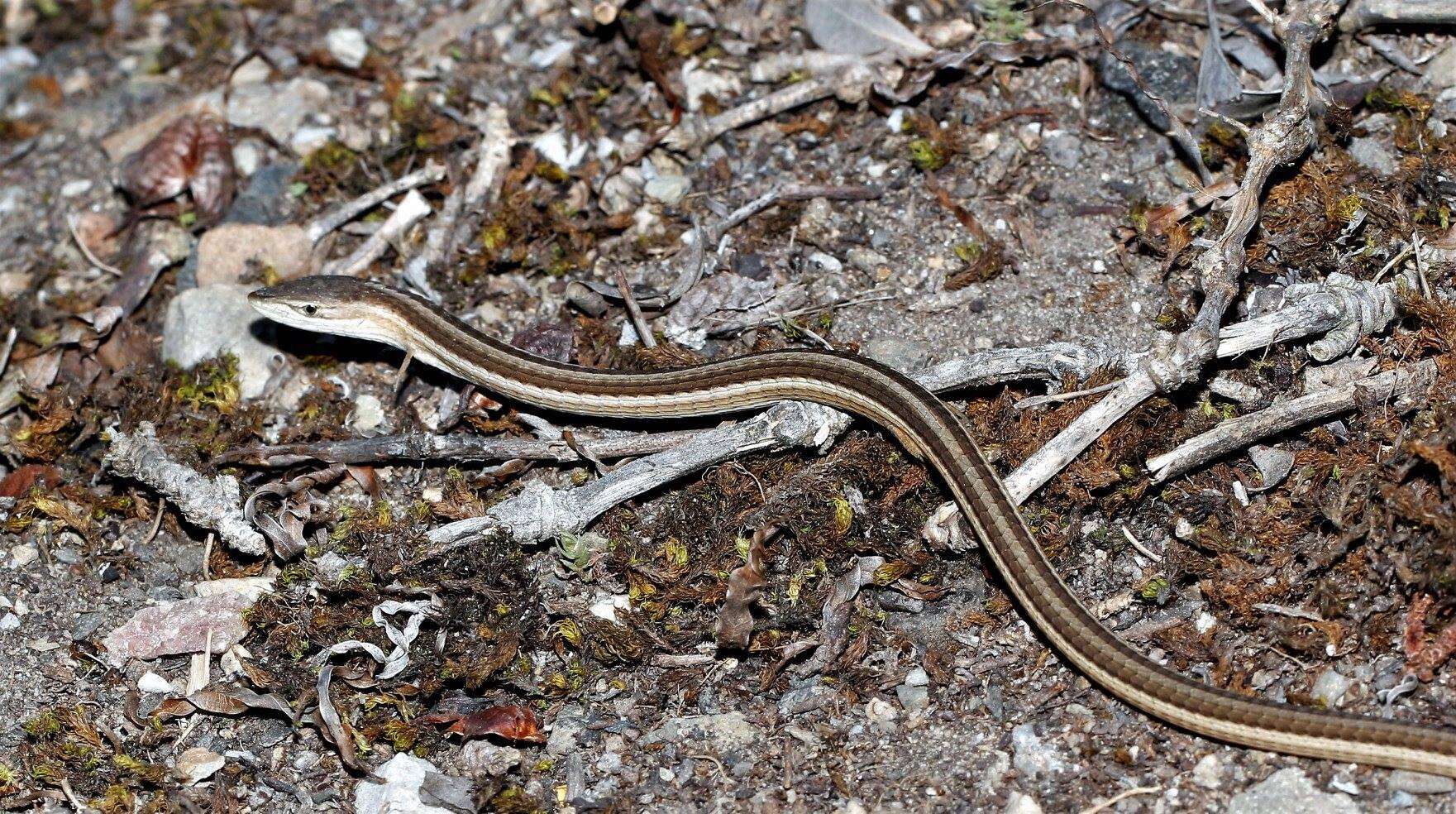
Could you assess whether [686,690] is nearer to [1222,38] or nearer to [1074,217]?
[1074,217]

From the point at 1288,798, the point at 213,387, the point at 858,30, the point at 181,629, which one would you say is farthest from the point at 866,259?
the point at 181,629

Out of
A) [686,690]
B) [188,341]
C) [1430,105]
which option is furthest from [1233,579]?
[188,341]

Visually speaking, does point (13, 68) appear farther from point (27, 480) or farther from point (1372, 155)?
point (1372, 155)

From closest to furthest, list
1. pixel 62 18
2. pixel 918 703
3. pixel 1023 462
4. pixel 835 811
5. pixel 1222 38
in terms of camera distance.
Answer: pixel 835 811 → pixel 918 703 → pixel 1023 462 → pixel 1222 38 → pixel 62 18

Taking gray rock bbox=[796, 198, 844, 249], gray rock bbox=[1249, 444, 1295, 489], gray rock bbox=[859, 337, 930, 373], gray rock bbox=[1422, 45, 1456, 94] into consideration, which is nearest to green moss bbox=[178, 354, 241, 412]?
gray rock bbox=[796, 198, 844, 249]

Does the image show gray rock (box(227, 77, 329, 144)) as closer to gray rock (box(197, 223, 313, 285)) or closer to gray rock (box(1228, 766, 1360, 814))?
gray rock (box(197, 223, 313, 285))

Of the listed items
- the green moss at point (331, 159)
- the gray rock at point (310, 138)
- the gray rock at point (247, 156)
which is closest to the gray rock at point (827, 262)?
the green moss at point (331, 159)
